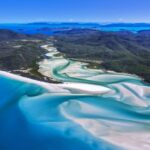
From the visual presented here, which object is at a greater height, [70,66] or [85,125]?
[85,125]

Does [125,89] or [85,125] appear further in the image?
[125,89]

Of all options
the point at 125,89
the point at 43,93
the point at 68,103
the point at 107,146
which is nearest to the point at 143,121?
the point at 107,146

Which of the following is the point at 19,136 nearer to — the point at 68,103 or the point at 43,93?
the point at 68,103

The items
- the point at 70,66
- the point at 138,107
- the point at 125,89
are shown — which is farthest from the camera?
the point at 70,66

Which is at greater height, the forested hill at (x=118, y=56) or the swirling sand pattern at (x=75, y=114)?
the swirling sand pattern at (x=75, y=114)

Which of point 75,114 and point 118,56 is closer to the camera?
point 75,114

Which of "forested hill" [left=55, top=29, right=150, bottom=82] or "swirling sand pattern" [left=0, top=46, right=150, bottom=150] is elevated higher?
"swirling sand pattern" [left=0, top=46, right=150, bottom=150]

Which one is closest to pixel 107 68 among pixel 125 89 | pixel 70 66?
pixel 70 66

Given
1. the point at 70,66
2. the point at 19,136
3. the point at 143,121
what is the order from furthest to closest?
the point at 70,66
the point at 143,121
the point at 19,136
